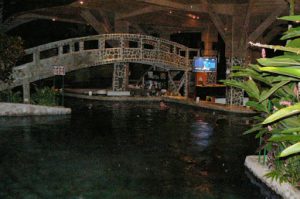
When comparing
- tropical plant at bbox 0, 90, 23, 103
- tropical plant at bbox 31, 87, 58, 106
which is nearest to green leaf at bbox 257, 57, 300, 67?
tropical plant at bbox 31, 87, 58, 106

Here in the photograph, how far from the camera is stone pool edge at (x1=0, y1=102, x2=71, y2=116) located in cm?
1928

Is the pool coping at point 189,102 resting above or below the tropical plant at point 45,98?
below

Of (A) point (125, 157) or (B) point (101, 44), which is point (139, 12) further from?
(A) point (125, 157)

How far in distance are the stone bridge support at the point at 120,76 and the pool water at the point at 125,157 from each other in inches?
348

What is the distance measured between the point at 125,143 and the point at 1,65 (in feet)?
30.2

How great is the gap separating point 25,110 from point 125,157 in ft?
29.8

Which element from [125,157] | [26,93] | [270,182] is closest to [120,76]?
[26,93]

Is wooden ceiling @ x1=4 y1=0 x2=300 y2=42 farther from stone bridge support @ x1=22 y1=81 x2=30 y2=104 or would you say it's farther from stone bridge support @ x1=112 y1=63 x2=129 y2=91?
stone bridge support @ x1=22 y1=81 x2=30 y2=104

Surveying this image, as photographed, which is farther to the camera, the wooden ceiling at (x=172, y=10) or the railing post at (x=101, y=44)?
the railing post at (x=101, y=44)

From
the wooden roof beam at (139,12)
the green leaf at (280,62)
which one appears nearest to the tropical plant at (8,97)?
the wooden roof beam at (139,12)

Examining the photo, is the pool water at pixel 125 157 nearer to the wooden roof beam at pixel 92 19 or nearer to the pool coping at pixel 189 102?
the pool coping at pixel 189 102

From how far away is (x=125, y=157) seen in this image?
12.4 m

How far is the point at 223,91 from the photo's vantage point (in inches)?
1219

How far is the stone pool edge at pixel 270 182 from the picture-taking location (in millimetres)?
8578
